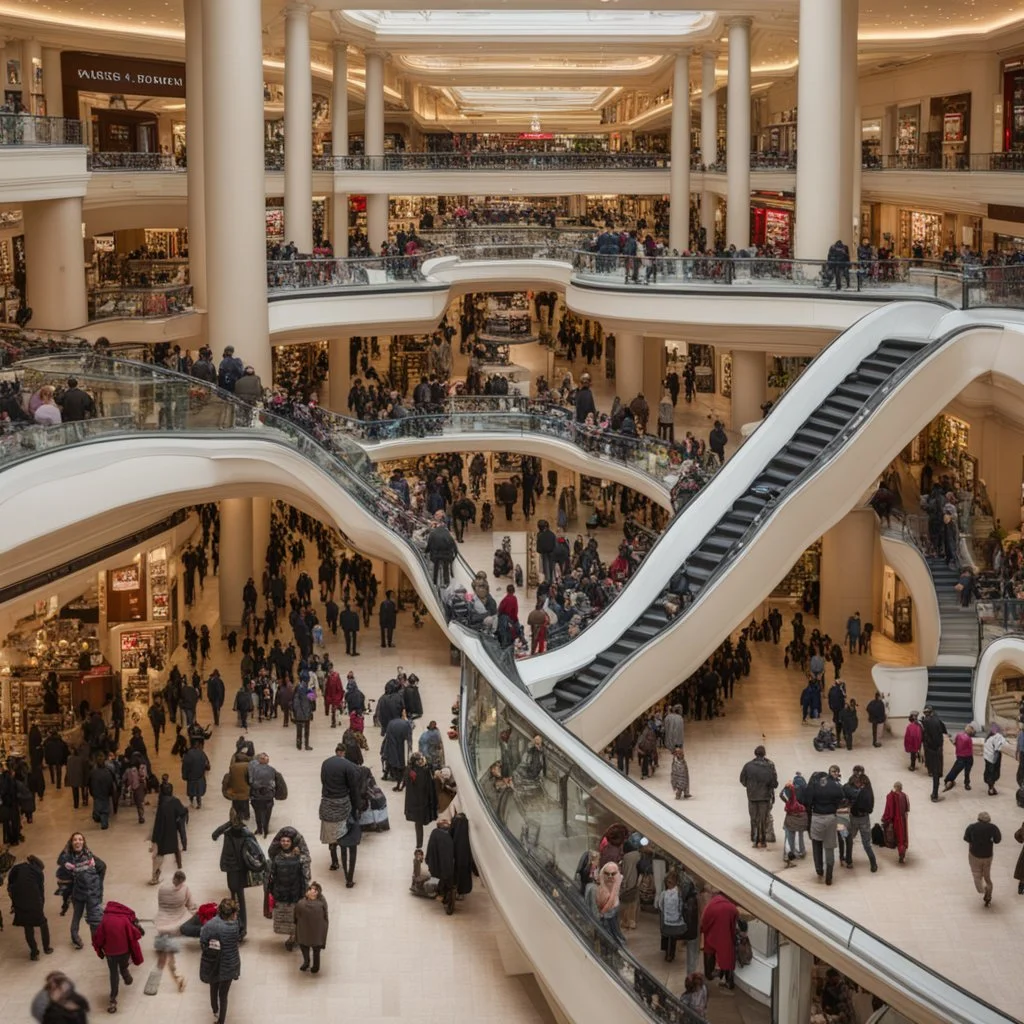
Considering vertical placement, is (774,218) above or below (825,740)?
above

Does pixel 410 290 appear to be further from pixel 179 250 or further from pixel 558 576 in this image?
pixel 179 250

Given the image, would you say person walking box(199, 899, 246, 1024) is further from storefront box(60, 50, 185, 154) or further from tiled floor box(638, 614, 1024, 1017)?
storefront box(60, 50, 185, 154)

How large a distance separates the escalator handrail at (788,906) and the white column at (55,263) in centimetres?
1568

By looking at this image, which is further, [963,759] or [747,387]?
[747,387]

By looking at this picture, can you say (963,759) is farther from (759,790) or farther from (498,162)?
(498,162)

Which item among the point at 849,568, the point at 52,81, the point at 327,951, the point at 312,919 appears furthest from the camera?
the point at 52,81

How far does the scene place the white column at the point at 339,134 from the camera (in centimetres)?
3953

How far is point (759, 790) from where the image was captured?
1728 cm

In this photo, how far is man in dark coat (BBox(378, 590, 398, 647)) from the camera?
24719mm

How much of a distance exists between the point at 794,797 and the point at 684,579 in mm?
4201

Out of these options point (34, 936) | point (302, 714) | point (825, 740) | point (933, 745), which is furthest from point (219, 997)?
point (825, 740)

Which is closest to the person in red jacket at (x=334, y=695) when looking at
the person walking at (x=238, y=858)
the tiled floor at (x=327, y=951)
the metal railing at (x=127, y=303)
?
the tiled floor at (x=327, y=951)

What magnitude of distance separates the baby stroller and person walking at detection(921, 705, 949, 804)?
1758 millimetres

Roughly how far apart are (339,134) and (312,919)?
30198 millimetres
